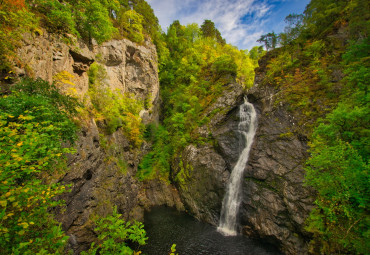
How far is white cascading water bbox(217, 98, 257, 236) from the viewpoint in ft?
48.6

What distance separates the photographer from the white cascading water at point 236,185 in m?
14.8

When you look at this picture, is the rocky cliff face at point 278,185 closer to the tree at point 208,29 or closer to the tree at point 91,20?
the tree at point 91,20

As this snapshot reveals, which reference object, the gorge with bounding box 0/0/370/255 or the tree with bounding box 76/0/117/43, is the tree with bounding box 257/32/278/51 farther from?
the tree with bounding box 76/0/117/43

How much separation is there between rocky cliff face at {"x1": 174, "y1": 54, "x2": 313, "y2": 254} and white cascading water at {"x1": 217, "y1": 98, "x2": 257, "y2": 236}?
0.53 meters

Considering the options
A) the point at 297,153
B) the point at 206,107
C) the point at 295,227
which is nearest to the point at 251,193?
the point at 295,227

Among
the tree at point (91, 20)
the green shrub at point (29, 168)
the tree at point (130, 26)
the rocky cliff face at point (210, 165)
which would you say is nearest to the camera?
the green shrub at point (29, 168)

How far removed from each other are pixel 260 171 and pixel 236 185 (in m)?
2.85

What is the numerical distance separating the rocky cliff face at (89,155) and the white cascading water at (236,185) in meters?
5.98

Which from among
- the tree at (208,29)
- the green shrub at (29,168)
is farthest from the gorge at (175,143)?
the tree at (208,29)

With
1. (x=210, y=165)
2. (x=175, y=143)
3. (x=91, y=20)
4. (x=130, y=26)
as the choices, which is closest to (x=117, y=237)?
(x=210, y=165)

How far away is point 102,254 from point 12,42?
1007 cm

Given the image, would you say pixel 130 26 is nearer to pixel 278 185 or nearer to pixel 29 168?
pixel 29 168

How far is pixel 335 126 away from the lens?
8.30m

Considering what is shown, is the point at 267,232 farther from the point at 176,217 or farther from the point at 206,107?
the point at 206,107
